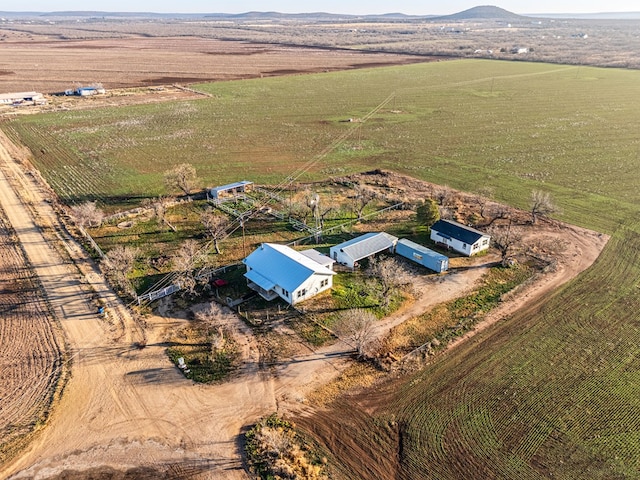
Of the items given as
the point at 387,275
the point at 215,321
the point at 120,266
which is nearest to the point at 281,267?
the point at 215,321

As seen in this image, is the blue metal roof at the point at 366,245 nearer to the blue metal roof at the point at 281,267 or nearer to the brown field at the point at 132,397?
the blue metal roof at the point at 281,267

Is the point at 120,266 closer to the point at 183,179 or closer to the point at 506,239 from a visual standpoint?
the point at 183,179

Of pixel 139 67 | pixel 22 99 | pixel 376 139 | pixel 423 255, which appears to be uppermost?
pixel 139 67

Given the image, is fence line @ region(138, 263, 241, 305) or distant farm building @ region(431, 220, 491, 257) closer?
fence line @ region(138, 263, 241, 305)

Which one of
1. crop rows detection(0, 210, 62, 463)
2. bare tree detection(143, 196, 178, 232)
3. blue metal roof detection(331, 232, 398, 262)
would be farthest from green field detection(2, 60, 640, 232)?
blue metal roof detection(331, 232, 398, 262)

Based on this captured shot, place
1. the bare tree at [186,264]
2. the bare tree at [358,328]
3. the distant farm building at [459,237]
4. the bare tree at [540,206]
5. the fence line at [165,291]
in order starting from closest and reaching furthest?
1. the bare tree at [358,328]
2. the fence line at [165,291]
3. the bare tree at [186,264]
4. the distant farm building at [459,237]
5. the bare tree at [540,206]

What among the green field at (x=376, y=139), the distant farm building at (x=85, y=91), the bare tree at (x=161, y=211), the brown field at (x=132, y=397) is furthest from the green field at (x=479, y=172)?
the distant farm building at (x=85, y=91)

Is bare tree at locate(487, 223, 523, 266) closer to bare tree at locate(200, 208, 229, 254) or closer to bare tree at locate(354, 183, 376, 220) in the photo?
bare tree at locate(354, 183, 376, 220)
